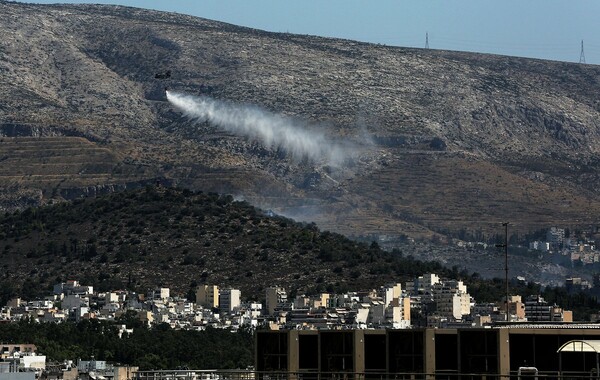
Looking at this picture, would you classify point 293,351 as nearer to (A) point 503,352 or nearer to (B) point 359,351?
(B) point 359,351

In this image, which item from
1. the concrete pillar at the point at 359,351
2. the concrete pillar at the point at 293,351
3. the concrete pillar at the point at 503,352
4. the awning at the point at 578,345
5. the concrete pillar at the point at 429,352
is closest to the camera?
the awning at the point at 578,345

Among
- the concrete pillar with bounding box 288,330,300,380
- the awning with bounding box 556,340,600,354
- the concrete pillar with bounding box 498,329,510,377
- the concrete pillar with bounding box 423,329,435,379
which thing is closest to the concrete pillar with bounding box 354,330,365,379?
the concrete pillar with bounding box 288,330,300,380

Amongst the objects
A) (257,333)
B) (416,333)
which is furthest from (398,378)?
(257,333)

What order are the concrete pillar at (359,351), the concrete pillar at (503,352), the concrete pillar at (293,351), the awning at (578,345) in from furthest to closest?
Result: 1. the concrete pillar at (293,351)
2. the concrete pillar at (359,351)
3. the concrete pillar at (503,352)
4. the awning at (578,345)

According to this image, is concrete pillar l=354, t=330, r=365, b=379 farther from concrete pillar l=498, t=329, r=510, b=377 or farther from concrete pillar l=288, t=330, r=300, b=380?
concrete pillar l=498, t=329, r=510, b=377

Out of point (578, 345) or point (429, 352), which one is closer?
point (578, 345)

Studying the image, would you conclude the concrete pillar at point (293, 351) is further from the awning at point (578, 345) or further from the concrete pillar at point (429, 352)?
the awning at point (578, 345)

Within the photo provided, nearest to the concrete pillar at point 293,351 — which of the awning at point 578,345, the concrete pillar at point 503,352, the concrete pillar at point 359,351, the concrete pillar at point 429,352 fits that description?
the concrete pillar at point 359,351

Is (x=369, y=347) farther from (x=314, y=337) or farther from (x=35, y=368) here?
(x=35, y=368)

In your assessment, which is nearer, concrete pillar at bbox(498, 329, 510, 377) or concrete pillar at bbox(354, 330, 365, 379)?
concrete pillar at bbox(498, 329, 510, 377)

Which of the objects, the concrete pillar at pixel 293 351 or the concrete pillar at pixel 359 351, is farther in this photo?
the concrete pillar at pixel 293 351

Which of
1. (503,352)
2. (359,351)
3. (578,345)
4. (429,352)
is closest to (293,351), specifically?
(359,351)

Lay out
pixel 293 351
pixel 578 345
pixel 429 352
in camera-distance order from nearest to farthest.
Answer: pixel 578 345
pixel 429 352
pixel 293 351
